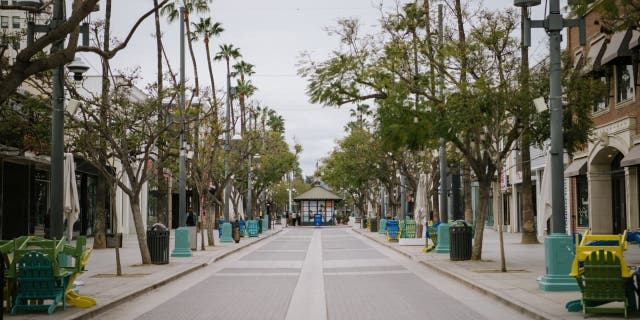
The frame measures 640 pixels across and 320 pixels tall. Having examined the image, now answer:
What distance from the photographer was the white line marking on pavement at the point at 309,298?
40.0 feet

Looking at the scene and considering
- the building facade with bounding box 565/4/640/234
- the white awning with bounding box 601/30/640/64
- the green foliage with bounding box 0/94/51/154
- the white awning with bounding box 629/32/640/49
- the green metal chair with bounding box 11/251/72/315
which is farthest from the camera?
the building facade with bounding box 565/4/640/234

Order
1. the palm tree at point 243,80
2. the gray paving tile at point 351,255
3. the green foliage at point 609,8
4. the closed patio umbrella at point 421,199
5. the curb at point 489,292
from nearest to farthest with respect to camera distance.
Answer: the green foliage at point 609,8
the curb at point 489,292
the gray paving tile at point 351,255
the closed patio umbrella at point 421,199
the palm tree at point 243,80

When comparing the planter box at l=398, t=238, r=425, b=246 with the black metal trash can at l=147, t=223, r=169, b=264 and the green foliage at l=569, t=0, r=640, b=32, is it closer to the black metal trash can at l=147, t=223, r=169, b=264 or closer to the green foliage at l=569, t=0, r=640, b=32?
the black metal trash can at l=147, t=223, r=169, b=264

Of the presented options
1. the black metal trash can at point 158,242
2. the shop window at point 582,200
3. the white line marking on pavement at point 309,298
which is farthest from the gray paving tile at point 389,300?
the shop window at point 582,200

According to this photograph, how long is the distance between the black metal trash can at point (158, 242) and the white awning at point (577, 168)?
67.8 feet

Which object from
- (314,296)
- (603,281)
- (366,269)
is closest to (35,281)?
(314,296)

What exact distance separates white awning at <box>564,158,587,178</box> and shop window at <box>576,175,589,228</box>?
27.0 inches

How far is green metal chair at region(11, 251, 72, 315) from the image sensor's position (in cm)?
1166

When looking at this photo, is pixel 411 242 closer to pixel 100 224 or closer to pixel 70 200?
pixel 100 224

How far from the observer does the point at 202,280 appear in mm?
19172

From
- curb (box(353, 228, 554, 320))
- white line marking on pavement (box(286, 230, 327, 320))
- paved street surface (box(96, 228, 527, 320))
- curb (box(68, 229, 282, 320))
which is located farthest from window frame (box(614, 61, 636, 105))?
curb (box(68, 229, 282, 320))

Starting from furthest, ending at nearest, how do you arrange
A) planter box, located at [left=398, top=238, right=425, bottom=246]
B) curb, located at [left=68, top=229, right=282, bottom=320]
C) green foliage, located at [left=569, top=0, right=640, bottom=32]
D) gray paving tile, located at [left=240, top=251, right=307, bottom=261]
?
planter box, located at [left=398, top=238, right=425, bottom=246] < gray paving tile, located at [left=240, top=251, right=307, bottom=261] < curb, located at [left=68, top=229, right=282, bottom=320] < green foliage, located at [left=569, top=0, right=640, bottom=32]

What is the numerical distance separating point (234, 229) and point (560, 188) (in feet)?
89.4

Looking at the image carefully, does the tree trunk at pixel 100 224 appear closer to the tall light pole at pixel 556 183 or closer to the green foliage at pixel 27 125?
the green foliage at pixel 27 125
